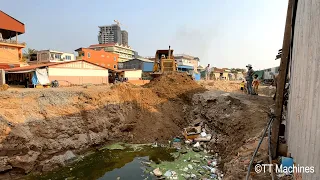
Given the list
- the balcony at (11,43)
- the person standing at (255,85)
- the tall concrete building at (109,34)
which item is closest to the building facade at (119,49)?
the balcony at (11,43)

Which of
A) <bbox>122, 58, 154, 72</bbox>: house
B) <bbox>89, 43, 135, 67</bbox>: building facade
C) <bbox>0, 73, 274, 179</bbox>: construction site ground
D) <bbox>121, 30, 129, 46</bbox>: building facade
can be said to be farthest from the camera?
<bbox>121, 30, 129, 46</bbox>: building facade

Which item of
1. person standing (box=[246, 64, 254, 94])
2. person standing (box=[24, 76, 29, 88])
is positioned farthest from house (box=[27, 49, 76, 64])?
person standing (box=[246, 64, 254, 94])

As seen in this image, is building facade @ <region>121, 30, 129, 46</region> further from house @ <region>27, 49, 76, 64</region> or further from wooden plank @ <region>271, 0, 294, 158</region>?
wooden plank @ <region>271, 0, 294, 158</region>

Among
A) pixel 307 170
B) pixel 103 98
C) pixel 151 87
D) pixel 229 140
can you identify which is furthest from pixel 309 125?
pixel 151 87

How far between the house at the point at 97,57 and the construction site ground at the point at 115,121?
25.9 meters

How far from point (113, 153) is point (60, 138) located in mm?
2550

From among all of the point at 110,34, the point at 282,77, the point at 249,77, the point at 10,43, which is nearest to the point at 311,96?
the point at 282,77

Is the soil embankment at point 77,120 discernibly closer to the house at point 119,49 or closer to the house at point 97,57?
the house at point 97,57

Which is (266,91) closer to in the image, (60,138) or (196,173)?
(196,173)

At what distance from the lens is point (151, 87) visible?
47.1 feet

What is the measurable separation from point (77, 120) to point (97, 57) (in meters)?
30.4

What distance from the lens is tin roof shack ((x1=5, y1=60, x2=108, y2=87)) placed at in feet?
52.4

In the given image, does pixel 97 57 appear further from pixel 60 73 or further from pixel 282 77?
pixel 282 77

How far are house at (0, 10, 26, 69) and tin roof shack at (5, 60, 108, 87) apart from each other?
3135mm
